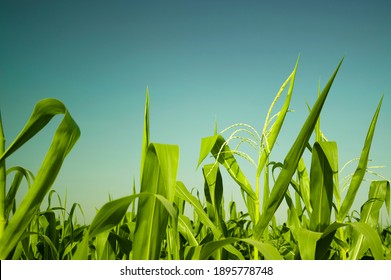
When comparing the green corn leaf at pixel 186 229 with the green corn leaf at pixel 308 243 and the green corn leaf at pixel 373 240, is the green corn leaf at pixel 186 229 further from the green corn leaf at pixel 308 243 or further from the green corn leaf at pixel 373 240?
the green corn leaf at pixel 373 240

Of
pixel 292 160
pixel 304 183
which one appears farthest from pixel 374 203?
pixel 292 160

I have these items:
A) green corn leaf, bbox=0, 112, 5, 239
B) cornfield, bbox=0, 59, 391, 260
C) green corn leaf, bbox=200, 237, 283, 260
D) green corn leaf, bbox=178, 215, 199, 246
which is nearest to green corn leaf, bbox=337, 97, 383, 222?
cornfield, bbox=0, 59, 391, 260

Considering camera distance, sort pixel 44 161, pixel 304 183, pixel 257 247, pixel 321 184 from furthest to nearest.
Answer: pixel 304 183 < pixel 321 184 < pixel 257 247 < pixel 44 161

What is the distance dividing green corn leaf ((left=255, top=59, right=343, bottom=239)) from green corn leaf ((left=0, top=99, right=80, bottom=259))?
571 mm

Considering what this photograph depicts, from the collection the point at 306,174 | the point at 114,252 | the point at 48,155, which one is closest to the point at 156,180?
the point at 48,155

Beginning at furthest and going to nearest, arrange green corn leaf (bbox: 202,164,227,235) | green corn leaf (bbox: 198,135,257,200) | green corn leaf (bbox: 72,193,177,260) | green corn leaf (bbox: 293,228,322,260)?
1. green corn leaf (bbox: 202,164,227,235)
2. green corn leaf (bbox: 198,135,257,200)
3. green corn leaf (bbox: 293,228,322,260)
4. green corn leaf (bbox: 72,193,177,260)

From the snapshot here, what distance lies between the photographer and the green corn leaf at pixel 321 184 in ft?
4.02

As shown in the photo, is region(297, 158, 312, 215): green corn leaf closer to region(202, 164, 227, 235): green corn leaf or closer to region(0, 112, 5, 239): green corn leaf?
region(202, 164, 227, 235): green corn leaf

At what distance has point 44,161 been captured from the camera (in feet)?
2.78

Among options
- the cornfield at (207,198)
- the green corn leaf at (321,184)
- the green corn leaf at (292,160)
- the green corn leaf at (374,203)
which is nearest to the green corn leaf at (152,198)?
the cornfield at (207,198)

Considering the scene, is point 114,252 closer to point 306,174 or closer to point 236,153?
point 236,153

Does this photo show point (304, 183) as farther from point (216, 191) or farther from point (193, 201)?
point (193, 201)

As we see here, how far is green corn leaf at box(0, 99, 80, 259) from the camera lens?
85 centimetres

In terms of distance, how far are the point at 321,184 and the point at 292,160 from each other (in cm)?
29
